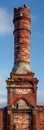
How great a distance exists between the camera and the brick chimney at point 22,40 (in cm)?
2120

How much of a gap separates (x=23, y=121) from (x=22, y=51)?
194 inches

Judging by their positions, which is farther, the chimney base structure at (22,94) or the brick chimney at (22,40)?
the brick chimney at (22,40)

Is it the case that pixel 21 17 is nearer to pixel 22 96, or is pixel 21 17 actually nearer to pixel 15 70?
pixel 15 70

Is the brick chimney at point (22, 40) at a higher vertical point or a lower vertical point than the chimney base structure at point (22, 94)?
higher

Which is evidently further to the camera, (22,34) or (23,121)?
(22,34)

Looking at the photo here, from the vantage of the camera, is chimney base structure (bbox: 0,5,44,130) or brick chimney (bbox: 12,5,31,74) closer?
chimney base structure (bbox: 0,5,44,130)

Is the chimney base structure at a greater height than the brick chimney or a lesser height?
lesser

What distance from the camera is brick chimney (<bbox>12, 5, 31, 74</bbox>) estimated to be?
835 inches

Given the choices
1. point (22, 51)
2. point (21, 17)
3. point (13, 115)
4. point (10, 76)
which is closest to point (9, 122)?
point (13, 115)

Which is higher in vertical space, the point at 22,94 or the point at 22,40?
the point at 22,40

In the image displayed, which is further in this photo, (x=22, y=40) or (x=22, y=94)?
(x=22, y=40)

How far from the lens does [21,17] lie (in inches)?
854

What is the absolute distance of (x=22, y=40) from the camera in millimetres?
21391

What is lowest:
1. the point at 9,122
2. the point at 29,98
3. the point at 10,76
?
the point at 9,122
